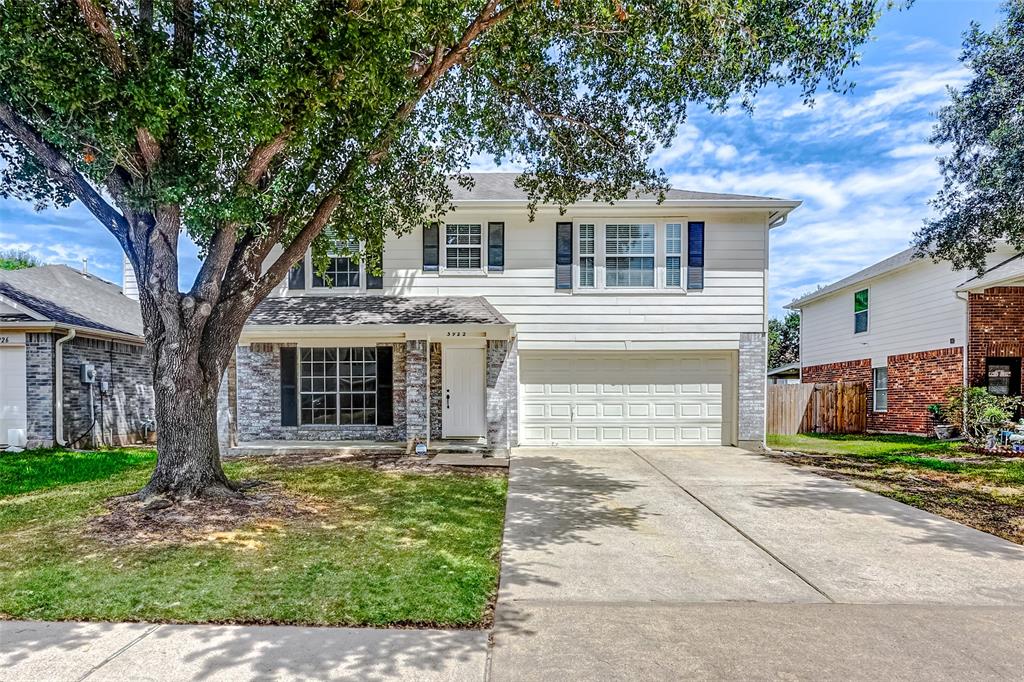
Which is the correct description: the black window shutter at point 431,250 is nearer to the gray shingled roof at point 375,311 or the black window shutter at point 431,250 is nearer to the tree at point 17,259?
the gray shingled roof at point 375,311

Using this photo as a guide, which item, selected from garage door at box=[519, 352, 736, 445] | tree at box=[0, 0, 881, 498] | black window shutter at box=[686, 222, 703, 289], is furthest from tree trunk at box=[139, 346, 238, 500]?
black window shutter at box=[686, 222, 703, 289]

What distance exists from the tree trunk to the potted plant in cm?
1537

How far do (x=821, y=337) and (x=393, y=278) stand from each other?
1575 cm

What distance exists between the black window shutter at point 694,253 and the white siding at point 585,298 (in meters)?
0.16

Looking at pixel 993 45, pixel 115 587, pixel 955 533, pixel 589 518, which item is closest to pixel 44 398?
pixel 115 587

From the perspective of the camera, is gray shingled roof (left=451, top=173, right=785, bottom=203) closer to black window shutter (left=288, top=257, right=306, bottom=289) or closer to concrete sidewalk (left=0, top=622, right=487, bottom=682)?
black window shutter (left=288, top=257, right=306, bottom=289)

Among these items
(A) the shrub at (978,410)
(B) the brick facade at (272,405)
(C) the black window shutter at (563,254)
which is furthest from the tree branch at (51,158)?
(A) the shrub at (978,410)

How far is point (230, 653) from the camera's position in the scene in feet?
10.3

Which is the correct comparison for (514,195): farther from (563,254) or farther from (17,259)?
(17,259)

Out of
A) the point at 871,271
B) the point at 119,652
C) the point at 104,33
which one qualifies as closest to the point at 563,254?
the point at 104,33

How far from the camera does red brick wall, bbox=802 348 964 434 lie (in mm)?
13414

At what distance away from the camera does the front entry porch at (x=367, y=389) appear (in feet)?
35.0

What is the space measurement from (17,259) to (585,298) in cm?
3537

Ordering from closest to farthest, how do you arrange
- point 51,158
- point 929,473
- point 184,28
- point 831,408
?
point 184,28
point 51,158
point 929,473
point 831,408
